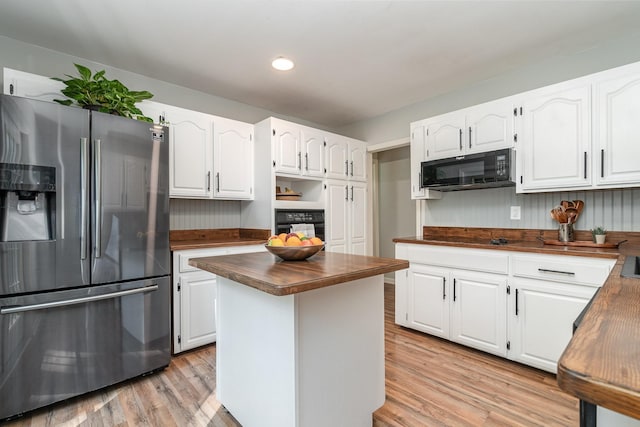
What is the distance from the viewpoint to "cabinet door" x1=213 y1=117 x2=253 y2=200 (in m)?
3.09

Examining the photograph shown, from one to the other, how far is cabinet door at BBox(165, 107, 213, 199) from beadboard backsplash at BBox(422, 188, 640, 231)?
246 centimetres

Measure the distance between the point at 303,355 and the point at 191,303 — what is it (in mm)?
1702

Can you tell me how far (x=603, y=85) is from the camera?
2.17 meters

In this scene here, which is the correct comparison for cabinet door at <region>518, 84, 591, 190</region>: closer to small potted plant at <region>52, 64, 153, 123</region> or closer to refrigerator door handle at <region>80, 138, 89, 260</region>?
small potted plant at <region>52, 64, 153, 123</region>

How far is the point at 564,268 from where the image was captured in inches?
82.9

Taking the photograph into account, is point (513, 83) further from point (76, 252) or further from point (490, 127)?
point (76, 252)

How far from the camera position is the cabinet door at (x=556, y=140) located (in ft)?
7.45

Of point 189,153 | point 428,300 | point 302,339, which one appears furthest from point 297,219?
point 302,339

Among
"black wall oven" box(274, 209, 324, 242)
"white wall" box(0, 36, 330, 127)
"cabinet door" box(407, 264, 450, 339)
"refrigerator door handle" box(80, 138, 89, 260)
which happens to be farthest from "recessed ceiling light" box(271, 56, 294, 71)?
"cabinet door" box(407, 264, 450, 339)

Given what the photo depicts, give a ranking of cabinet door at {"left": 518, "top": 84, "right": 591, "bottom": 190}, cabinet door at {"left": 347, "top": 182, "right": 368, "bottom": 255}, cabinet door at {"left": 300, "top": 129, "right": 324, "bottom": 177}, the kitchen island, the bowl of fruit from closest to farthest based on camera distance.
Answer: the kitchen island
the bowl of fruit
cabinet door at {"left": 518, "top": 84, "right": 591, "bottom": 190}
cabinet door at {"left": 300, "top": 129, "right": 324, "bottom": 177}
cabinet door at {"left": 347, "top": 182, "right": 368, "bottom": 255}

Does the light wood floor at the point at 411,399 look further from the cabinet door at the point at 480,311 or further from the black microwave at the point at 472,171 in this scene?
the black microwave at the point at 472,171

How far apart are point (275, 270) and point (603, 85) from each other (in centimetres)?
263

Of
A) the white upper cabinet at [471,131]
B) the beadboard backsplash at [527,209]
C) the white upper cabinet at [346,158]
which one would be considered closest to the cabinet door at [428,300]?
the beadboard backsplash at [527,209]

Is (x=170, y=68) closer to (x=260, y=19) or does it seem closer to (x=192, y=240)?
(x=260, y=19)
